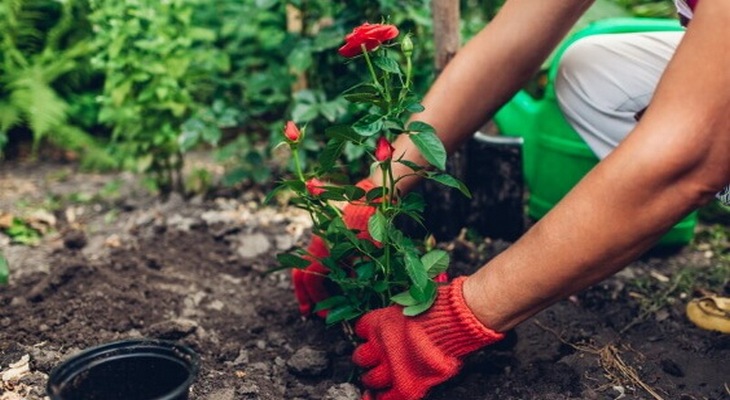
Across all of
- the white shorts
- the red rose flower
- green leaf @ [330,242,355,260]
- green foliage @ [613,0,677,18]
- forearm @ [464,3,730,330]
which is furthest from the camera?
green foliage @ [613,0,677,18]

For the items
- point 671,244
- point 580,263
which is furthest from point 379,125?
point 671,244

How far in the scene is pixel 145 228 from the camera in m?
2.90

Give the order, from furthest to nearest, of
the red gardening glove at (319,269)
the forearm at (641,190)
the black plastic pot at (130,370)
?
the red gardening glove at (319,269), the black plastic pot at (130,370), the forearm at (641,190)

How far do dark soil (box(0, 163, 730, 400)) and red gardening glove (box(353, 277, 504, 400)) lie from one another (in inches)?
6.2

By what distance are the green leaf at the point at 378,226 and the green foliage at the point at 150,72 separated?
1314 millimetres

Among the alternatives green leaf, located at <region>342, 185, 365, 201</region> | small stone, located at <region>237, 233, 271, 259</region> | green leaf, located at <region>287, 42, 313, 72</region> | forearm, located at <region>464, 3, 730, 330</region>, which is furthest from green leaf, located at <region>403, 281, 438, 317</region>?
green leaf, located at <region>287, 42, 313, 72</region>

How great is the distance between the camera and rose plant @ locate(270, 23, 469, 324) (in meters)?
1.59

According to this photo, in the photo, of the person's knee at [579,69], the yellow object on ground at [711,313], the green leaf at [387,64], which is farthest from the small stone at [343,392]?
the person's knee at [579,69]

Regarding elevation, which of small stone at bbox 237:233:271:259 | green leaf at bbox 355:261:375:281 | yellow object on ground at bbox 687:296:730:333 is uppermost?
green leaf at bbox 355:261:375:281

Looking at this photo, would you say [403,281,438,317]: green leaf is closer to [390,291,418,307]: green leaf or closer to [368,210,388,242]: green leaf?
[390,291,418,307]: green leaf

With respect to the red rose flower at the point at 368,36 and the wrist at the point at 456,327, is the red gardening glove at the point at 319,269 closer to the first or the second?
the wrist at the point at 456,327

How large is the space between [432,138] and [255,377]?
30.9 inches

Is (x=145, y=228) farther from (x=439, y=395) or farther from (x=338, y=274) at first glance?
(x=439, y=395)

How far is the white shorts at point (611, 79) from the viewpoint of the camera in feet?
7.32
